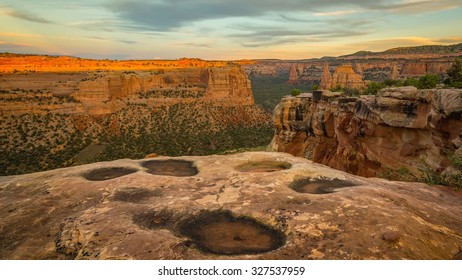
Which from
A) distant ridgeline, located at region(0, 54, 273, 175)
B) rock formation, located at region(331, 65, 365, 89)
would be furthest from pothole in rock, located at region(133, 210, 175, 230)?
rock formation, located at region(331, 65, 365, 89)

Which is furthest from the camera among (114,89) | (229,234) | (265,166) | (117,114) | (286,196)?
(114,89)

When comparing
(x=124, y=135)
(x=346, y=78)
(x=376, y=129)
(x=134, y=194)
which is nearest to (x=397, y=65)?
(x=346, y=78)

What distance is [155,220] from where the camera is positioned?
10.4m

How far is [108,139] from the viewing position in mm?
71875

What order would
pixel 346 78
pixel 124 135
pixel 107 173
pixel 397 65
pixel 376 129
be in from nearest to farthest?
pixel 107 173 < pixel 376 129 < pixel 124 135 < pixel 346 78 < pixel 397 65

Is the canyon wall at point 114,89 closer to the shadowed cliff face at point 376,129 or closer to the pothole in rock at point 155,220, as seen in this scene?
the shadowed cliff face at point 376,129

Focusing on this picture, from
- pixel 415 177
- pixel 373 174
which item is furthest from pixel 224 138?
pixel 415 177

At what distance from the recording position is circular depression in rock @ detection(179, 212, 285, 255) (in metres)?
8.66

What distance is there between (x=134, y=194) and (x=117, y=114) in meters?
74.1

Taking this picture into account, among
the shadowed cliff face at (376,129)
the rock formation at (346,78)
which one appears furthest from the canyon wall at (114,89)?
the rock formation at (346,78)

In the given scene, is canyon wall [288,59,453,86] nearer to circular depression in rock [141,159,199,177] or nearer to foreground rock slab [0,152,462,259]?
circular depression in rock [141,159,199,177]

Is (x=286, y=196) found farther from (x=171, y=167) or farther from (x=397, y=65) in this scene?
(x=397, y=65)

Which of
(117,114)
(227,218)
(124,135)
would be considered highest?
(227,218)

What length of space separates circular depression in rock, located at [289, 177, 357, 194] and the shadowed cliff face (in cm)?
687
